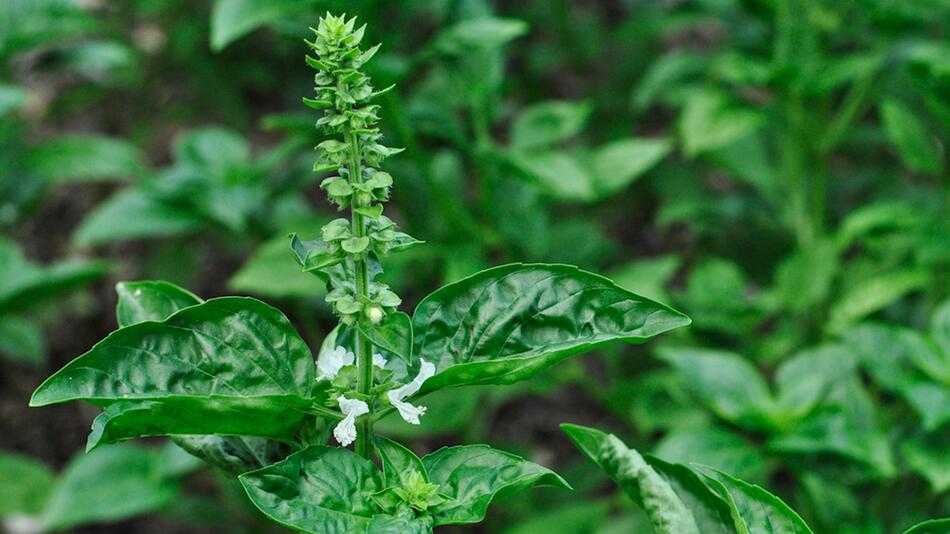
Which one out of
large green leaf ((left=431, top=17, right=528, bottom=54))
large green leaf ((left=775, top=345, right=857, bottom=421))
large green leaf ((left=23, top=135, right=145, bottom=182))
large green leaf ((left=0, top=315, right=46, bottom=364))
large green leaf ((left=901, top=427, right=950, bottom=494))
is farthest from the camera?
large green leaf ((left=0, top=315, right=46, bottom=364))

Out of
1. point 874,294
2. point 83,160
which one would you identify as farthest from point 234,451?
point 83,160

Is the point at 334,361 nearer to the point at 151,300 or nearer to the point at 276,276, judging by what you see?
the point at 151,300

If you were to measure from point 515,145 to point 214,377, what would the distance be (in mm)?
1237

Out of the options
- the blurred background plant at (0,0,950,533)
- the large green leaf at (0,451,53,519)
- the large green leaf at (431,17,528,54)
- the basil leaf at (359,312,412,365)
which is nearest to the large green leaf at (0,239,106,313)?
the blurred background plant at (0,0,950,533)

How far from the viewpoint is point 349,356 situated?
0.94 m

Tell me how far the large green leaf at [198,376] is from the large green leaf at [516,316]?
125 mm

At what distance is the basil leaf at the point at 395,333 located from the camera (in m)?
0.85

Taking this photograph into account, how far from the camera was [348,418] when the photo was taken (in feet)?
2.82

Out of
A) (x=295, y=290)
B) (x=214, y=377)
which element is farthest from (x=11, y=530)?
(x=214, y=377)

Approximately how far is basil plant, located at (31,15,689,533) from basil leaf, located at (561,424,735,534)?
8 cm

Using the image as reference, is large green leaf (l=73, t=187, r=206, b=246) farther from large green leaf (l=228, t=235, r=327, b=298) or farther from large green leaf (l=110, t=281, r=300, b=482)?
large green leaf (l=110, t=281, r=300, b=482)

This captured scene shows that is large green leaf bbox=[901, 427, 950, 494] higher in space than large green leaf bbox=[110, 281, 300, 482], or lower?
lower

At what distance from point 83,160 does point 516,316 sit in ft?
5.69

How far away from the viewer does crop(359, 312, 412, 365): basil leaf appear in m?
0.85
